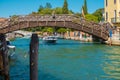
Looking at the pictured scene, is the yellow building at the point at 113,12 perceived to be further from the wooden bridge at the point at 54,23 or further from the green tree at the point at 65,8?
the green tree at the point at 65,8

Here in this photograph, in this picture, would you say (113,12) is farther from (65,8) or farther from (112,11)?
(65,8)

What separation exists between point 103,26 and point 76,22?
3.41 m

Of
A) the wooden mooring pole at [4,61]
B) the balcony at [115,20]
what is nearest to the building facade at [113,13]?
the balcony at [115,20]

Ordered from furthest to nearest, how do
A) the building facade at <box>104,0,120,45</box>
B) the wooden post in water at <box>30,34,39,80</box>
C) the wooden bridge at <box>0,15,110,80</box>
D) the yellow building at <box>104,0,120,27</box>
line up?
the yellow building at <box>104,0,120,27</box> < the building facade at <box>104,0,120,45</box> < the wooden bridge at <box>0,15,110,80</box> < the wooden post in water at <box>30,34,39,80</box>

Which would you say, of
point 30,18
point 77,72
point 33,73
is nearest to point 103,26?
point 30,18

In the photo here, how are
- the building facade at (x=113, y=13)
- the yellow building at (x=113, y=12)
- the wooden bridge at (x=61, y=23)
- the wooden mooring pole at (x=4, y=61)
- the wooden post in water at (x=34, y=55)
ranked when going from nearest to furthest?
the wooden post in water at (x=34, y=55) → the wooden mooring pole at (x=4, y=61) → the wooden bridge at (x=61, y=23) → the building facade at (x=113, y=13) → the yellow building at (x=113, y=12)

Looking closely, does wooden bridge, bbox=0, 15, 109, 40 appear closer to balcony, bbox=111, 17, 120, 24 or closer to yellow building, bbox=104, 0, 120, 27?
balcony, bbox=111, 17, 120, 24

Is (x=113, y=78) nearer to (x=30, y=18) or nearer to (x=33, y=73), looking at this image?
(x=33, y=73)

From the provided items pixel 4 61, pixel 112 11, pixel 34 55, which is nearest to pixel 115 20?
pixel 112 11

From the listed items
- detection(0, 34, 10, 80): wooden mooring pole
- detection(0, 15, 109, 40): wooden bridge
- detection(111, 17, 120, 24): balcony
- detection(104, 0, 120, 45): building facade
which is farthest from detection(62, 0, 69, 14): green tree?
detection(0, 34, 10, 80): wooden mooring pole

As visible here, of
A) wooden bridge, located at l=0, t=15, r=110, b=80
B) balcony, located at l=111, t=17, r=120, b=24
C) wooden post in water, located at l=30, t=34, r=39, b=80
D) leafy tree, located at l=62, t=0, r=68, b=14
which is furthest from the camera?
leafy tree, located at l=62, t=0, r=68, b=14

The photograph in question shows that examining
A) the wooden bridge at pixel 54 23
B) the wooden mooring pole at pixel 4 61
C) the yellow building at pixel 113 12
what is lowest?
the wooden mooring pole at pixel 4 61

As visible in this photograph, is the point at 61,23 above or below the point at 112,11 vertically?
below

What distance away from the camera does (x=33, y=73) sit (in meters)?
10.1
